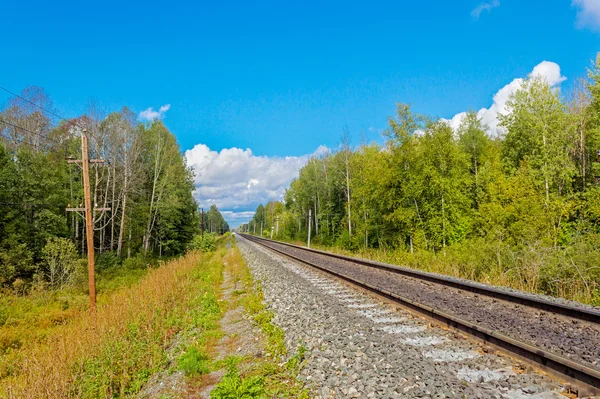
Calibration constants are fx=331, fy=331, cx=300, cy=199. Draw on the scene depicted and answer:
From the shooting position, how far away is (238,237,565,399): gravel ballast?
374cm

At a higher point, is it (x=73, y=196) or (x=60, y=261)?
(x=73, y=196)

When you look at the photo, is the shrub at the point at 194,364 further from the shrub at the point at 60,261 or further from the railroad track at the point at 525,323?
the shrub at the point at 60,261

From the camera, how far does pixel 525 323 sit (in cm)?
602

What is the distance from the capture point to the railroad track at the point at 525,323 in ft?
12.7

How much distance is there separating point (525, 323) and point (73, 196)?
108 ft

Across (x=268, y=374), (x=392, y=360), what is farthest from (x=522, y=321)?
(x=268, y=374)

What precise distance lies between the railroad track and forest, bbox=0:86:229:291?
14.7 meters

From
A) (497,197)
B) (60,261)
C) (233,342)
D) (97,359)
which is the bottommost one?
(233,342)

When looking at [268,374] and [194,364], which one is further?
[194,364]

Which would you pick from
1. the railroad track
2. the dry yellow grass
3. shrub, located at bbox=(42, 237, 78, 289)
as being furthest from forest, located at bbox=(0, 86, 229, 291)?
the railroad track

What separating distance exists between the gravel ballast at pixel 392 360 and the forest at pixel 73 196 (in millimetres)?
13235

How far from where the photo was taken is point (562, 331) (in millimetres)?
5508

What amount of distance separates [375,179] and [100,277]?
20.7 metres

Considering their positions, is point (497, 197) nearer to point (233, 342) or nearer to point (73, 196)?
point (233, 342)
